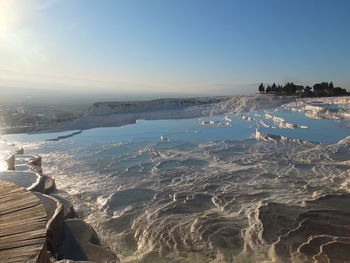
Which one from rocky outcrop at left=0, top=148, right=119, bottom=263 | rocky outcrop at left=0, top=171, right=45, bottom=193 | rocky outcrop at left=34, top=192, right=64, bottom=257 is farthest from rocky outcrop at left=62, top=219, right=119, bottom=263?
rocky outcrop at left=0, top=171, right=45, bottom=193

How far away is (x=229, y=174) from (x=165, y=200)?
3075 mm

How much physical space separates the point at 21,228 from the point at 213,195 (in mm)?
6083

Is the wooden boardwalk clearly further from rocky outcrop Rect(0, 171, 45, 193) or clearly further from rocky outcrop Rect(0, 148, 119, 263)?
rocky outcrop Rect(0, 171, 45, 193)

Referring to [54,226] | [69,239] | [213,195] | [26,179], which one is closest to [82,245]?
[69,239]

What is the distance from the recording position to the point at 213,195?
8.47 meters

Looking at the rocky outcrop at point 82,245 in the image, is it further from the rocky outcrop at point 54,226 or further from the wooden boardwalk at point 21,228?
the wooden boardwalk at point 21,228

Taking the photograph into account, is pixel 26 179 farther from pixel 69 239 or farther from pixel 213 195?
pixel 213 195

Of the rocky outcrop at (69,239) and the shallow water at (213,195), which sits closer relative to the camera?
the rocky outcrop at (69,239)

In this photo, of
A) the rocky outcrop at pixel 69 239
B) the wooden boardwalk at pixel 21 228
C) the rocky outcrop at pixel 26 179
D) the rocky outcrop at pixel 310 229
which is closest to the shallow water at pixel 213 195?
the rocky outcrop at pixel 310 229

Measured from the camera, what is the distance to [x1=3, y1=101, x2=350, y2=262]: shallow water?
581 centimetres

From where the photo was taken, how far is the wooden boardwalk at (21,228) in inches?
107

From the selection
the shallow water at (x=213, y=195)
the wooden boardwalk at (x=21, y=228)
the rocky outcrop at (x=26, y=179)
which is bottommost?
the shallow water at (x=213, y=195)

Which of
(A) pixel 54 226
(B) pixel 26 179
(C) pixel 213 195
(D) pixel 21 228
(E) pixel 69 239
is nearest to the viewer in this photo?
(D) pixel 21 228

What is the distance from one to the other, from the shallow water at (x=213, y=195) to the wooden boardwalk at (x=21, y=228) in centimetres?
252
